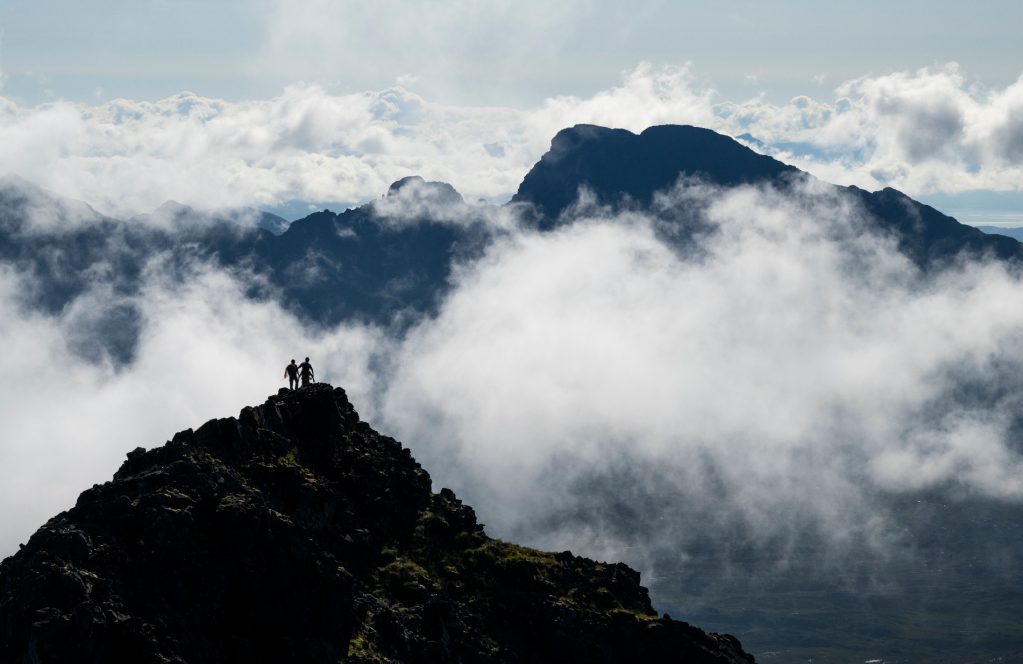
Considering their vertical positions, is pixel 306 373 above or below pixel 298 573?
above

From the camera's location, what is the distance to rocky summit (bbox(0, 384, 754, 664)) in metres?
64.4

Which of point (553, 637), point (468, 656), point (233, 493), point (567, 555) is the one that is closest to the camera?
point (233, 493)

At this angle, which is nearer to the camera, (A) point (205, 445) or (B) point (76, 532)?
(B) point (76, 532)

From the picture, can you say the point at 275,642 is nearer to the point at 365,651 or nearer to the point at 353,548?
the point at 365,651

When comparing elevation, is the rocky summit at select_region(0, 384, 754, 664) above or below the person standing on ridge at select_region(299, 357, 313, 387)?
below

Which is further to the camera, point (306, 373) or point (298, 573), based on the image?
point (306, 373)

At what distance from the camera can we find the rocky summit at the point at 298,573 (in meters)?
64.4

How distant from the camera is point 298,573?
3000 inches

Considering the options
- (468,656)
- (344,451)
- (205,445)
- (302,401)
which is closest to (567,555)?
(468,656)

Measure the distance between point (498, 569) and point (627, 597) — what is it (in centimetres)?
1777

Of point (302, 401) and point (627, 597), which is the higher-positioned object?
point (302, 401)

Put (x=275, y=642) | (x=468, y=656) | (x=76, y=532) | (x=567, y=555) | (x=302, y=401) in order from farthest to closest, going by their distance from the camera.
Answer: (x=567, y=555)
(x=302, y=401)
(x=468, y=656)
(x=275, y=642)
(x=76, y=532)

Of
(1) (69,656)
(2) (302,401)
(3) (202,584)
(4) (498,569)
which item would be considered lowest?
(1) (69,656)

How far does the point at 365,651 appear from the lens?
75.6 metres
